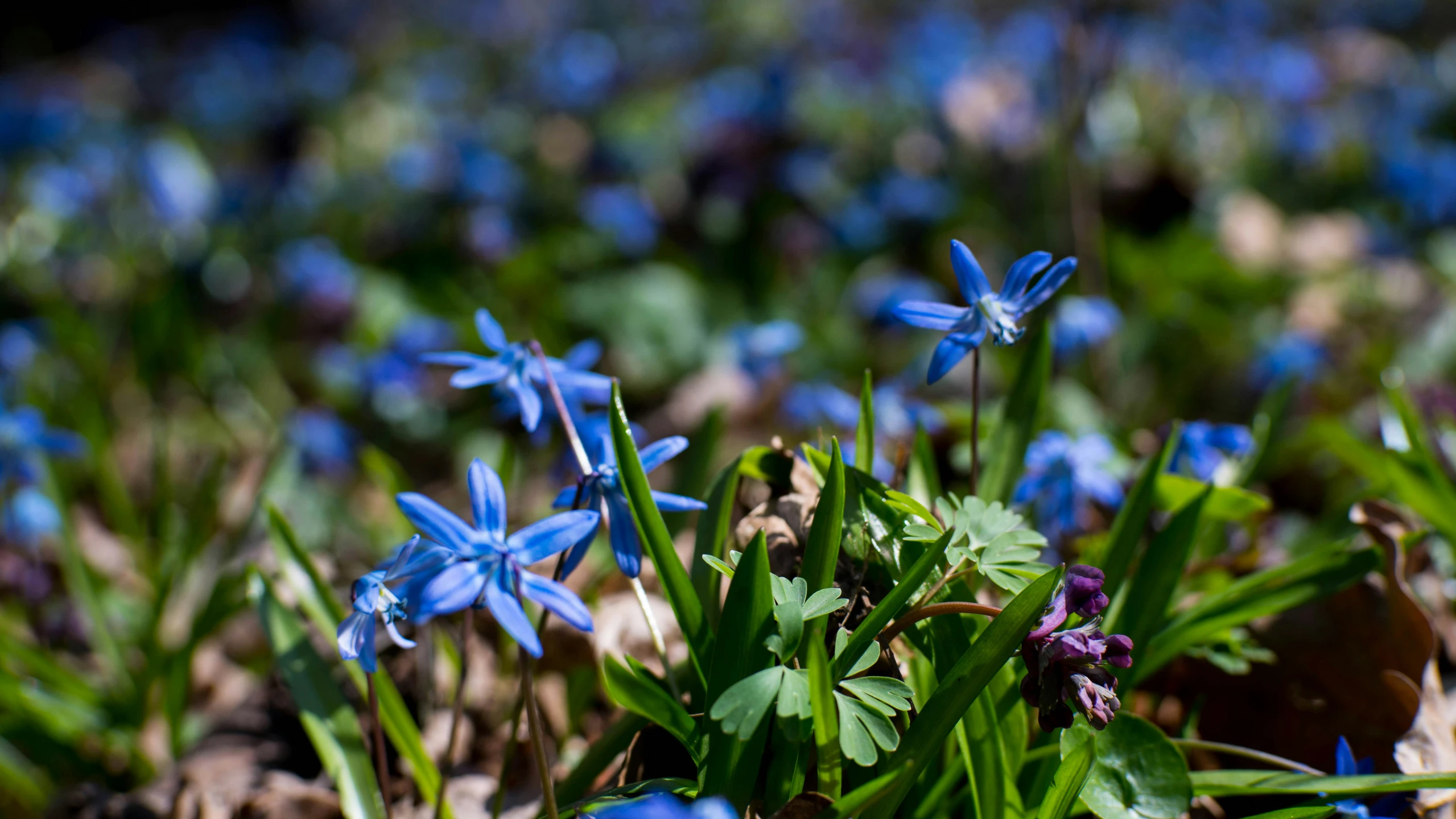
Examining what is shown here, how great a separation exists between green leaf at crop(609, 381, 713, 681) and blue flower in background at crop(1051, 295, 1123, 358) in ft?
5.36

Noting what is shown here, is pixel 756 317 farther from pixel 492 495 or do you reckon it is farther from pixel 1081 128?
pixel 492 495

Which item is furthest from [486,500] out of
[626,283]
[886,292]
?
[626,283]

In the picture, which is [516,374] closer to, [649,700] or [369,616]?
[369,616]

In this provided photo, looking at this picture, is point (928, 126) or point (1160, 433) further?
point (928, 126)

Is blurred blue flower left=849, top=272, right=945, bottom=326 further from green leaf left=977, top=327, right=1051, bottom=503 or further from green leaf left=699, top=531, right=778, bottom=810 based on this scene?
green leaf left=699, top=531, right=778, bottom=810

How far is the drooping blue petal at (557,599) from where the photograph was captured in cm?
107

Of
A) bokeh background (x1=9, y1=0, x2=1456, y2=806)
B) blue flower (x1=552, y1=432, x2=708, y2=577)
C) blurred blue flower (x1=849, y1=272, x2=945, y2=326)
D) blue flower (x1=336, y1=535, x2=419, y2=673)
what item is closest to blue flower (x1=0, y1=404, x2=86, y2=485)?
Result: bokeh background (x1=9, y1=0, x2=1456, y2=806)

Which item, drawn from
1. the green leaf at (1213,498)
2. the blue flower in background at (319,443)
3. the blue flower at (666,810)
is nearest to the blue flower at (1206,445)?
the green leaf at (1213,498)

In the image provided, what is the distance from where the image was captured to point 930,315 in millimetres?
1398

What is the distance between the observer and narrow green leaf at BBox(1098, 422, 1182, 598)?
163 cm

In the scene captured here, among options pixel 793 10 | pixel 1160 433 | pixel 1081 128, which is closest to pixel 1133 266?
pixel 1081 128

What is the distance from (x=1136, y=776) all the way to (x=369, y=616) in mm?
1141

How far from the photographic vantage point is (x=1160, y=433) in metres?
2.11

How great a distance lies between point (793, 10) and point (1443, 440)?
9374 mm
